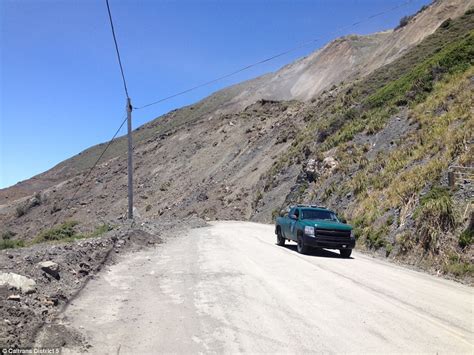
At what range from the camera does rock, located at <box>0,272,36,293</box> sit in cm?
778

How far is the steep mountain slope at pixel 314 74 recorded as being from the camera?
180ft

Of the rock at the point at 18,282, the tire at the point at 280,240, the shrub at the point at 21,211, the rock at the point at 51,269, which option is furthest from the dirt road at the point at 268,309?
the shrub at the point at 21,211

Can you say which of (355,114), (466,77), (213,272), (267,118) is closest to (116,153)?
(267,118)

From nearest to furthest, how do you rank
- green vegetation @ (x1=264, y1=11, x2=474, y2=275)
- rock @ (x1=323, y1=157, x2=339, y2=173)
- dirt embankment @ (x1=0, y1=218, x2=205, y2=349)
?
dirt embankment @ (x1=0, y1=218, x2=205, y2=349) < green vegetation @ (x1=264, y1=11, x2=474, y2=275) < rock @ (x1=323, y1=157, x2=339, y2=173)

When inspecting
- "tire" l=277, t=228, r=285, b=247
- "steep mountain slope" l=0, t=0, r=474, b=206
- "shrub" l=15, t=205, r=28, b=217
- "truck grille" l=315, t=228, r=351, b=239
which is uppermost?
"steep mountain slope" l=0, t=0, r=474, b=206

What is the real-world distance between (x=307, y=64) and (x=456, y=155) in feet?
222

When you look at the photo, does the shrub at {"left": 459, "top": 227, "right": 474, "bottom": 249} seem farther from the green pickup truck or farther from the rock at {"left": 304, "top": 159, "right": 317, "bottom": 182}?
the rock at {"left": 304, "top": 159, "right": 317, "bottom": 182}

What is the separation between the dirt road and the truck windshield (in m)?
4.05

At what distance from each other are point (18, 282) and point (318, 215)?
11.2 m

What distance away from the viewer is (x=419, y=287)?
33.9 feet

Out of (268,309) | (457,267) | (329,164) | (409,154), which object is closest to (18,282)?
(268,309)

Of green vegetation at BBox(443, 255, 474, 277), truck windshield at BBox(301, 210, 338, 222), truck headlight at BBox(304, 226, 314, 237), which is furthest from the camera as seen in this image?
truck windshield at BBox(301, 210, 338, 222)

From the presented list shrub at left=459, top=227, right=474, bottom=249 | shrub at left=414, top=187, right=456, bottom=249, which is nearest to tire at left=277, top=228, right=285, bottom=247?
shrub at left=414, top=187, right=456, bottom=249

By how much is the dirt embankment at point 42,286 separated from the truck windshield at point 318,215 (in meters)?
6.73
